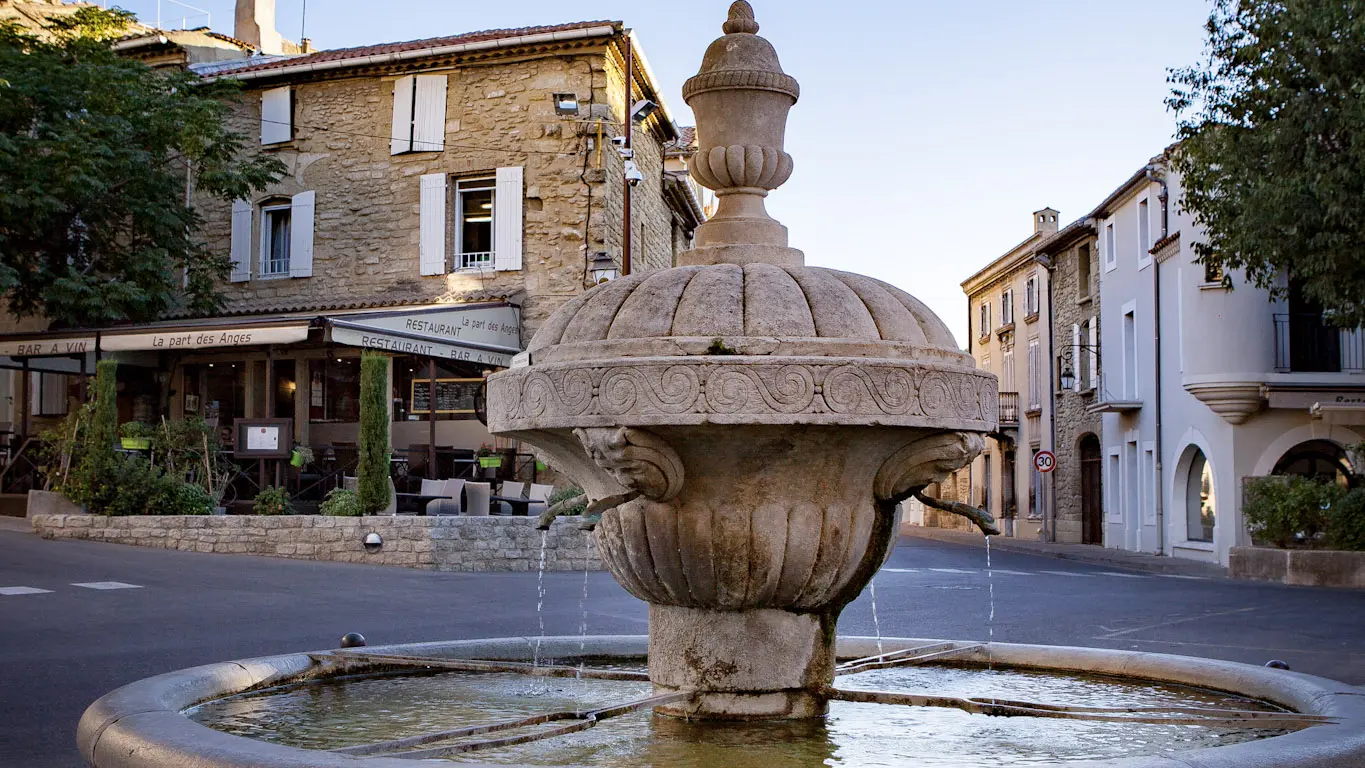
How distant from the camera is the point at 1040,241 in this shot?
36.5m

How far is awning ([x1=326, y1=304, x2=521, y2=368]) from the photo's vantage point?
18.3 m

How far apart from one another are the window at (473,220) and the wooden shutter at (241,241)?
13.8 feet

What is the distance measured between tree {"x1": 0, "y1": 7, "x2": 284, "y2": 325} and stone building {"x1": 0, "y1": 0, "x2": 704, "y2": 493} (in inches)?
35.3

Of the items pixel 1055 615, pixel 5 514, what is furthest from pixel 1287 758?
pixel 5 514

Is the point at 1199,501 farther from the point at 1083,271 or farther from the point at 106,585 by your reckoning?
the point at 106,585

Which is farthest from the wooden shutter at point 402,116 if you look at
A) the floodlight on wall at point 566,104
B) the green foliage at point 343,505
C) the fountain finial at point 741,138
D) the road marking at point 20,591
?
the fountain finial at point 741,138

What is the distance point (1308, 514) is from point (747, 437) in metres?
15.8

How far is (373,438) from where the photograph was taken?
16359 millimetres

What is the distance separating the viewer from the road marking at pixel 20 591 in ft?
38.5

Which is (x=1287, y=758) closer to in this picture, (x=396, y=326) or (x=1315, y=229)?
(x=1315, y=229)

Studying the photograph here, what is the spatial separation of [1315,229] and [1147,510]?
1178cm

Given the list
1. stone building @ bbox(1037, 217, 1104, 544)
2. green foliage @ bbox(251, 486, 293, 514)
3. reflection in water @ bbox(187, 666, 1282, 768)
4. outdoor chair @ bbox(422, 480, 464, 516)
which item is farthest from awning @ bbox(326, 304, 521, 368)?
stone building @ bbox(1037, 217, 1104, 544)

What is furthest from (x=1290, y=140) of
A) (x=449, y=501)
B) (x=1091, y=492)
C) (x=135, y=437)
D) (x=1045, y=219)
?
(x=1045, y=219)

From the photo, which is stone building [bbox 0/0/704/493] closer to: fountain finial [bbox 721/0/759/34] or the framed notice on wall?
the framed notice on wall
